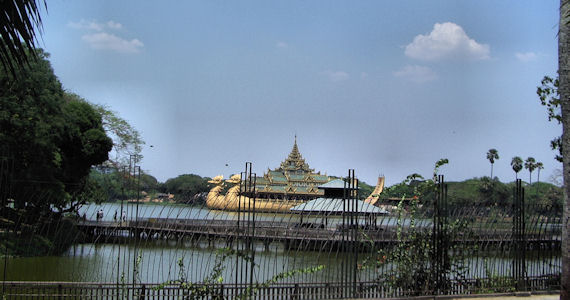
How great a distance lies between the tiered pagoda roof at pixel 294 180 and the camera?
59.2 metres

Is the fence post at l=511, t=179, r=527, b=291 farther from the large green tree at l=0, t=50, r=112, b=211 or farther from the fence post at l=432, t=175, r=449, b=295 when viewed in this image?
the large green tree at l=0, t=50, r=112, b=211

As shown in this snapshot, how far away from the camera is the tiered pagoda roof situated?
194 feet

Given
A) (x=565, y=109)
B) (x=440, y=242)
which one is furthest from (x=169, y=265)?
(x=565, y=109)

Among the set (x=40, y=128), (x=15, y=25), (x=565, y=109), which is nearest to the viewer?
(x=15, y=25)

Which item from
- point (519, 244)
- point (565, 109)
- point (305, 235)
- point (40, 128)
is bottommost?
point (305, 235)

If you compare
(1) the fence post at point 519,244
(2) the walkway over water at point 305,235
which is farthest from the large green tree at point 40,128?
(1) the fence post at point 519,244

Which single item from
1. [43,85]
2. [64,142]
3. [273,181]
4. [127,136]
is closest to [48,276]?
[43,85]

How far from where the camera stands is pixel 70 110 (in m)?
24.4

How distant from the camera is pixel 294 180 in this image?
61.6 m

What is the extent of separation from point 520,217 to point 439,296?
89.4 inches

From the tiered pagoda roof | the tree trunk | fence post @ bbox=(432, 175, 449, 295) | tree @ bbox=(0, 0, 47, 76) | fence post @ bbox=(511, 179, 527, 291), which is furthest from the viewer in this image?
the tiered pagoda roof

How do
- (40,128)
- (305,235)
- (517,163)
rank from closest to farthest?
(305,235) → (40,128) → (517,163)

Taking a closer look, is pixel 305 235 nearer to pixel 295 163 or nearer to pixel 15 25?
pixel 15 25

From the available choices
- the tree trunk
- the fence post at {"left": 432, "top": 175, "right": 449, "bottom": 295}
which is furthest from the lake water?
the tree trunk
